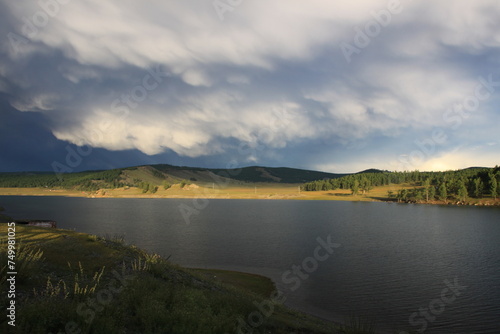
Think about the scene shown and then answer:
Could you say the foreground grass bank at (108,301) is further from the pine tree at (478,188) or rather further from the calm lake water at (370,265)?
the pine tree at (478,188)

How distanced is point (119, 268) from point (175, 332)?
26.5 feet

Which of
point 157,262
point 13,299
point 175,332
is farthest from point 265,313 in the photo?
point 13,299

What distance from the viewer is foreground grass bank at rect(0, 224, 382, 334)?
10.4 m

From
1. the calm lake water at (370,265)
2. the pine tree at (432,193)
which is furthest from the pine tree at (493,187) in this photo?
the calm lake water at (370,265)

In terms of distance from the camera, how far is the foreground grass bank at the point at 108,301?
34.0 ft

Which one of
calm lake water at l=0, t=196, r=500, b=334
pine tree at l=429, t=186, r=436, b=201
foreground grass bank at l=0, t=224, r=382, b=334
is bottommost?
calm lake water at l=0, t=196, r=500, b=334

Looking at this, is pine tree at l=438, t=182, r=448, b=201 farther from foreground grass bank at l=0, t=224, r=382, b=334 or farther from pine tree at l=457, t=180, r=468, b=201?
foreground grass bank at l=0, t=224, r=382, b=334

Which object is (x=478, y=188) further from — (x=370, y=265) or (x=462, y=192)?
(x=370, y=265)

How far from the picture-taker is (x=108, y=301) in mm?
12617

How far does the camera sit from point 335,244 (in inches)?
2156

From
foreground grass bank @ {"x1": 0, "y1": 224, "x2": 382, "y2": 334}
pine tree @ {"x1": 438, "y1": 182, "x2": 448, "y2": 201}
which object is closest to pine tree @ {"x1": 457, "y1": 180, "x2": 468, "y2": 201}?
pine tree @ {"x1": 438, "y1": 182, "x2": 448, "y2": 201}

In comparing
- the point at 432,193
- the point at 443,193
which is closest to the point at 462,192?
the point at 443,193

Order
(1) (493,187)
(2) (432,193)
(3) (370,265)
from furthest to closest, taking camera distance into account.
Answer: (2) (432,193), (1) (493,187), (3) (370,265)

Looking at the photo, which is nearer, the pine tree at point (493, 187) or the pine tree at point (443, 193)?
the pine tree at point (493, 187)
